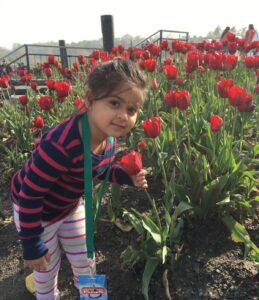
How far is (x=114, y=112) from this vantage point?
1373mm

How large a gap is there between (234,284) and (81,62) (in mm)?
3873

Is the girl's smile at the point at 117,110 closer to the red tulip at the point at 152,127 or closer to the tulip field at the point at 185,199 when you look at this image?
the tulip field at the point at 185,199

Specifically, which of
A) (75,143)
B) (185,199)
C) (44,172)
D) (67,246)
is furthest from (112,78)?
(185,199)

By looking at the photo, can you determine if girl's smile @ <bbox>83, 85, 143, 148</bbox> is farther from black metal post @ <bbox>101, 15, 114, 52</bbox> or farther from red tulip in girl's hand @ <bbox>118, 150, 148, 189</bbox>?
black metal post @ <bbox>101, 15, 114, 52</bbox>

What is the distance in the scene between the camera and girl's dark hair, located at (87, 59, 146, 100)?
138cm

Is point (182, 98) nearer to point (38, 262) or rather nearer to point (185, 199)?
point (185, 199)

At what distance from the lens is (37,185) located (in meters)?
1.39

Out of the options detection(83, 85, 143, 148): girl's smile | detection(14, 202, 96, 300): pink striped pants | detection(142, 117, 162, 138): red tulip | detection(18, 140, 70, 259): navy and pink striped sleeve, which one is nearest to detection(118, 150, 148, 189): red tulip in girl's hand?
detection(83, 85, 143, 148): girl's smile

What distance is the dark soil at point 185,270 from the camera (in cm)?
189

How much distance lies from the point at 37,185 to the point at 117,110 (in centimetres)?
45

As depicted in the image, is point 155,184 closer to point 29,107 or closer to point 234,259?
point 234,259

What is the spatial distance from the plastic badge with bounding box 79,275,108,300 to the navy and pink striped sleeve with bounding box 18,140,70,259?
0.23 metres

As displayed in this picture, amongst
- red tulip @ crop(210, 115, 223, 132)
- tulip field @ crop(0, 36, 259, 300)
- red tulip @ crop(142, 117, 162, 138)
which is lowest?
tulip field @ crop(0, 36, 259, 300)

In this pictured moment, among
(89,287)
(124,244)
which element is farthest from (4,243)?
(89,287)
